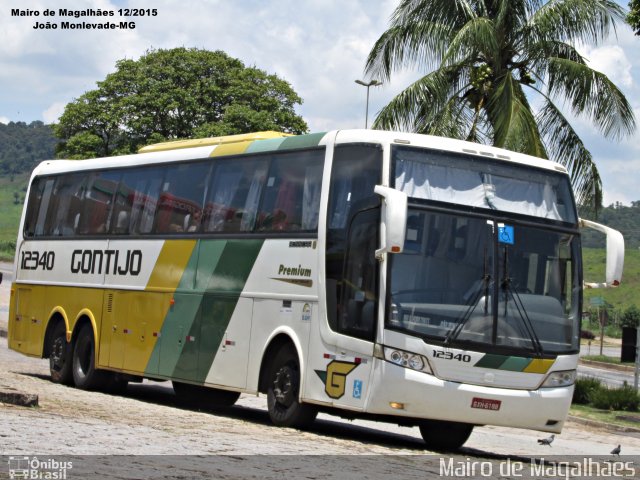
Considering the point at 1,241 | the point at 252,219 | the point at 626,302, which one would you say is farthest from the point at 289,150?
the point at 1,241

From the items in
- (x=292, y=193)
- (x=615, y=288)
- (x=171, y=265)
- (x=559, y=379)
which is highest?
(x=615, y=288)

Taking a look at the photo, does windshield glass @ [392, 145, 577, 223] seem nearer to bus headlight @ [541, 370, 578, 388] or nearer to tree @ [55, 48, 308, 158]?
bus headlight @ [541, 370, 578, 388]

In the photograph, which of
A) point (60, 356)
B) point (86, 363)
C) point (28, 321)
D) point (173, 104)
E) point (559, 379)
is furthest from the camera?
point (173, 104)

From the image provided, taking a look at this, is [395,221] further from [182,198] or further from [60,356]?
[60,356]

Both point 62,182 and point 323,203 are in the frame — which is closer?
point 323,203

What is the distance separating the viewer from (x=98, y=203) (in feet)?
66.0

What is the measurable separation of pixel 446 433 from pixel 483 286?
214 centimetres

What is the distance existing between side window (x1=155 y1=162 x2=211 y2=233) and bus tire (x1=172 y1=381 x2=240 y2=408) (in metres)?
2.36

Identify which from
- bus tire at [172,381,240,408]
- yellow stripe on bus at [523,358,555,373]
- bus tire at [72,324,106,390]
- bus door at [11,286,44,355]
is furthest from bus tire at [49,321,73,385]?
yellow stripe on bus at [523,358,555,373]

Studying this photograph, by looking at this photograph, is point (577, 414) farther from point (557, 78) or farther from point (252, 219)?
point (252, 219)

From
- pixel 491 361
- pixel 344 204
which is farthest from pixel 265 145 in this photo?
pixel 491 361

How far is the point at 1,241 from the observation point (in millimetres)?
120438

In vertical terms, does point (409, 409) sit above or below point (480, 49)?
below

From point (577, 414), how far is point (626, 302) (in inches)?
3177
